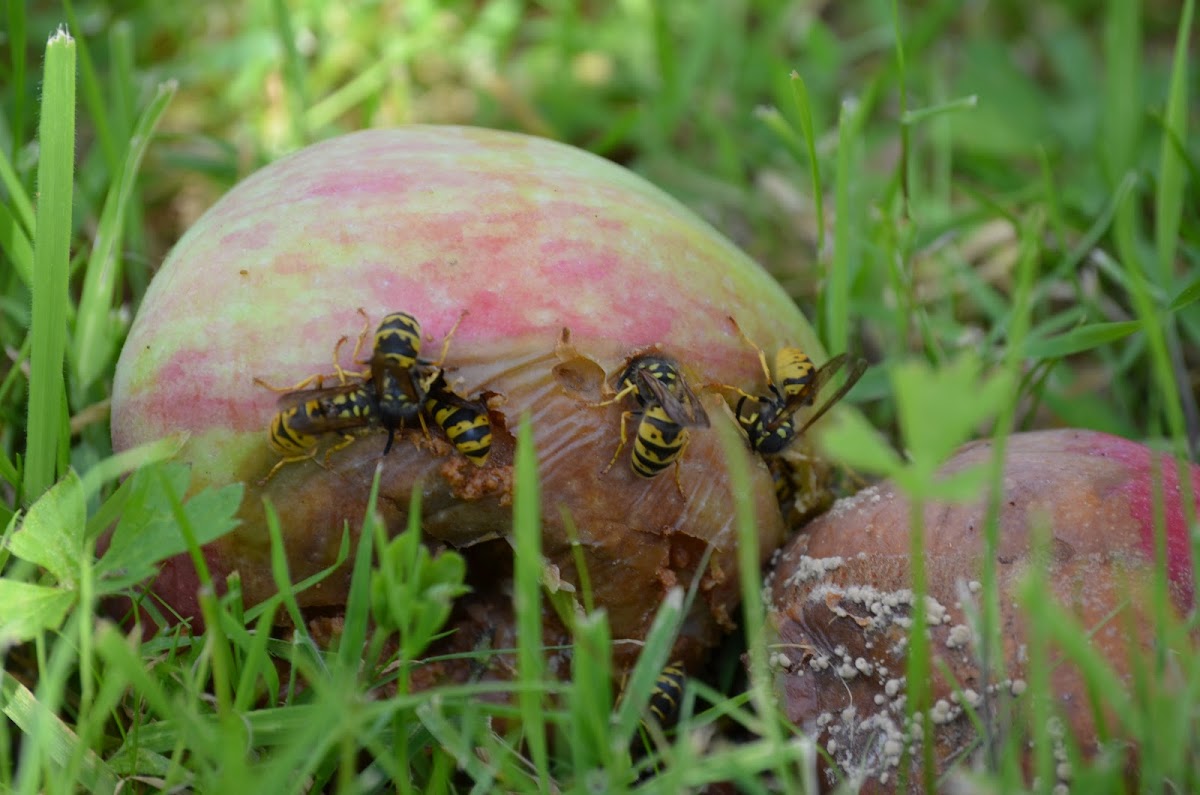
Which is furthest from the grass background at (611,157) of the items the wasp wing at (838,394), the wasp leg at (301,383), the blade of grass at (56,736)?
the wasp leg at (301,383)

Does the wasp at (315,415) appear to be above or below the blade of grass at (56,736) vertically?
above

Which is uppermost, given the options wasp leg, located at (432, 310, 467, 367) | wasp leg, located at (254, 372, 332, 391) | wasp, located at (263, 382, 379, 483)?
wasp leg, located at (432, 310, 467, 367)

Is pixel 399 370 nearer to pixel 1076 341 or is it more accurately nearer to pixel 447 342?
pixel 447 342

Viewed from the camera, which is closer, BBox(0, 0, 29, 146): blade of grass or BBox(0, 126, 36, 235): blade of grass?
BBox(0, 126, 36, 235): blade of grass

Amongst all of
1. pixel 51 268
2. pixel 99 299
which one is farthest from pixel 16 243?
pixel 51 268

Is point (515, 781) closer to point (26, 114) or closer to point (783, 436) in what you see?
point (783, 436)

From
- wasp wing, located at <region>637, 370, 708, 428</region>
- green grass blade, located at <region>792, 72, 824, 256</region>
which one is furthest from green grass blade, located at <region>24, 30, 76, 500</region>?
green grass blade, located at <region>792, 72, 824, 256</region>

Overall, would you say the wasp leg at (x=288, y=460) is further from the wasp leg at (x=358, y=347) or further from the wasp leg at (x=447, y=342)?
the wasp leg at (x=447, y=342)

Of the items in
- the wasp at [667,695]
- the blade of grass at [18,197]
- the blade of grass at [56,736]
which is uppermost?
the blade of grass at [18,197]

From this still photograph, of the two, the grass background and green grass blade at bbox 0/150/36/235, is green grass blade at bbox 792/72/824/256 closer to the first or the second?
the grass background
